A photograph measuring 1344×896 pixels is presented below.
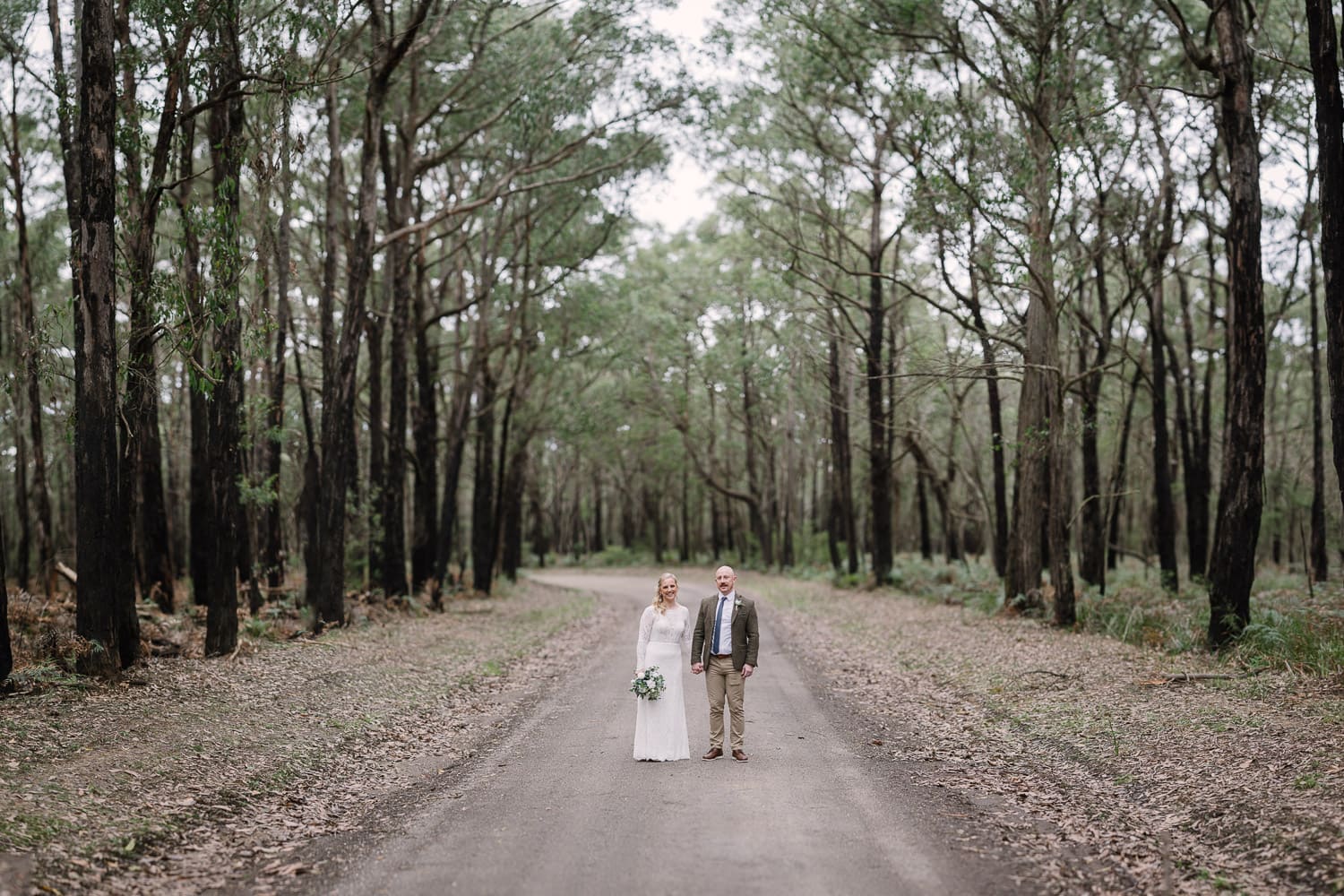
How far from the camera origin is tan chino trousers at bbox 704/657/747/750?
Result: 28.8 feet

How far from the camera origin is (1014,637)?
1680 centimetres

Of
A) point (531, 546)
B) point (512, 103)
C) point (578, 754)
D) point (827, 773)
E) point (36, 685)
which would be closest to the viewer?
point (827, 773)

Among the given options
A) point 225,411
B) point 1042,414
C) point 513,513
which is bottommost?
point 513,513

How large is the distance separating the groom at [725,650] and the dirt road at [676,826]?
43cm

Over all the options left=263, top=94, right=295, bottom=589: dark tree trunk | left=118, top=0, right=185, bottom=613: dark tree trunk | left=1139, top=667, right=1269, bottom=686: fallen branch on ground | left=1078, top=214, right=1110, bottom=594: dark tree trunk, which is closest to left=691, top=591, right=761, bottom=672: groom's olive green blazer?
left=1139, top=667, right=1269, bottom=686: fallen branch on ground

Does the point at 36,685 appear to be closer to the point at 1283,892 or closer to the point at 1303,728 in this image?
the point at 1283,892

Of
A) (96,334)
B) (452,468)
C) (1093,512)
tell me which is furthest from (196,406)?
(1093,512)

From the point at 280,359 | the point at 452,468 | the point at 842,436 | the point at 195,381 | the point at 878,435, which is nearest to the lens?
the point at 195,381

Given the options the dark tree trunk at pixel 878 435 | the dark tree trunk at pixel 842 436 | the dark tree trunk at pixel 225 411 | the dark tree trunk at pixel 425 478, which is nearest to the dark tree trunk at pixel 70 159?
the dark tree trunk at pixel 225 411

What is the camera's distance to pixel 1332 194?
942cm

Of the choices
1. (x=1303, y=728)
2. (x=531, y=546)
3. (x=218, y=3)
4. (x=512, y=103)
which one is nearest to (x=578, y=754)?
(x=1303, y=728)

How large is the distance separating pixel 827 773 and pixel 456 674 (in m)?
7.02

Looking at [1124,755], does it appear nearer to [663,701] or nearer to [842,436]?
[663,701]

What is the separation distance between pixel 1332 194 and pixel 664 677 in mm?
7599
